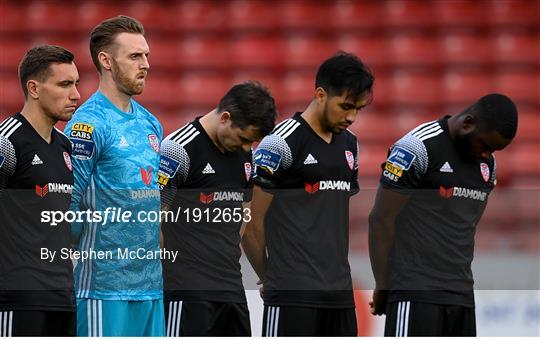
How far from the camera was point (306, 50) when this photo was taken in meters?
10.4

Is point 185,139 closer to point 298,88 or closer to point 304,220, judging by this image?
point 304,220

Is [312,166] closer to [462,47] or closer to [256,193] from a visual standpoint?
[256,193]

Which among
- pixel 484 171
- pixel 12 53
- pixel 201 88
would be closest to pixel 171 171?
pixel 484 171

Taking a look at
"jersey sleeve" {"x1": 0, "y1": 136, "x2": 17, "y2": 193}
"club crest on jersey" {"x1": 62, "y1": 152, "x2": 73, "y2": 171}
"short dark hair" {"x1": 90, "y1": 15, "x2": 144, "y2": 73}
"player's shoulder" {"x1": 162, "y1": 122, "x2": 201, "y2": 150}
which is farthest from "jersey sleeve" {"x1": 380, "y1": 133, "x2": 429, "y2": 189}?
"jersey sleeve" {"x1": 0, "y1": 136, "x2": 17, "y2": 193}

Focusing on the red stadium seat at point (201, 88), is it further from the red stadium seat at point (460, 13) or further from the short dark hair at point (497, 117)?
the short dark hair at point (497, 117)

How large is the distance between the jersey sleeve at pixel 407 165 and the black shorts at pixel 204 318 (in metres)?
0.92

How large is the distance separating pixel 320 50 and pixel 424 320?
513 centimetres

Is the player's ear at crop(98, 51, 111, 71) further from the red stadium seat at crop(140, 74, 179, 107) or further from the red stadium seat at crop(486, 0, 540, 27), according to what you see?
the red stadium seat at crop(486, 0, 540, 27)

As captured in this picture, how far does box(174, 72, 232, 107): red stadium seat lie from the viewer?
400 inches

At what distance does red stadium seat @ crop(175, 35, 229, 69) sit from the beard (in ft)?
16.2

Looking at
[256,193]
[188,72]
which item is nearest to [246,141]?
[256,193]

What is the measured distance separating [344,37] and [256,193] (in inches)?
198

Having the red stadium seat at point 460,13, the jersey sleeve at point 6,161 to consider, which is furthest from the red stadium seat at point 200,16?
the jersey sleeve at point 6,161

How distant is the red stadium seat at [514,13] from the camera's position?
1057 centimetres
